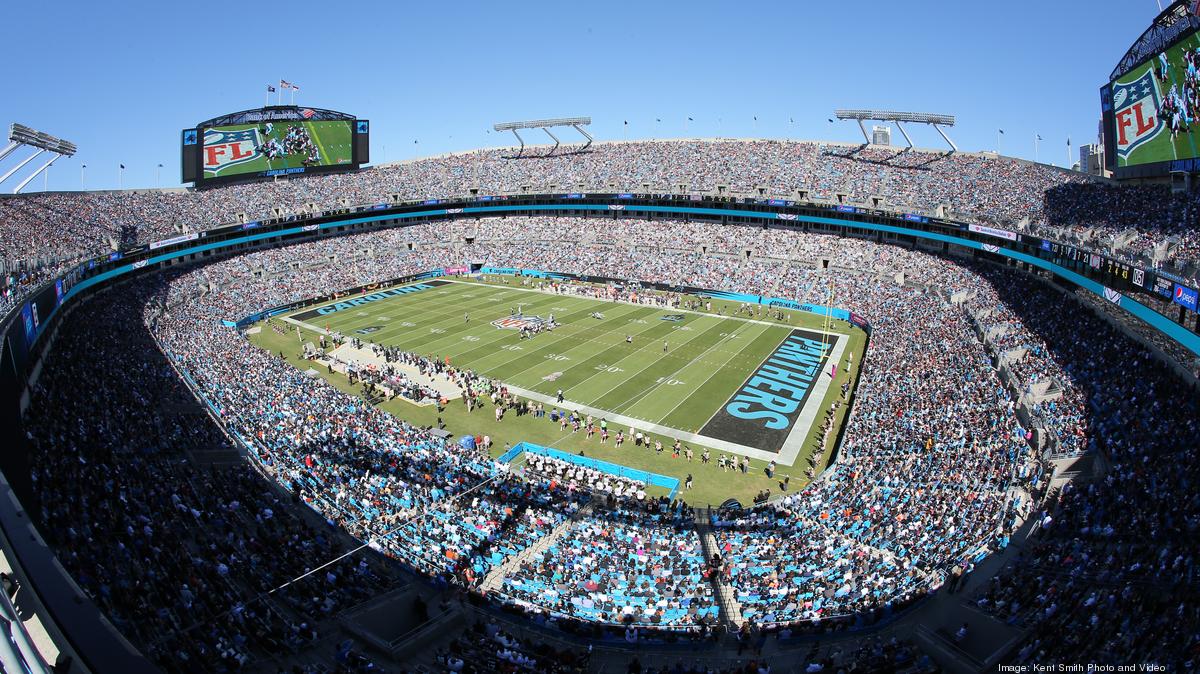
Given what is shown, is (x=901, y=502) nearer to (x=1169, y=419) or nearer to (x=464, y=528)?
(x=1169, y=419)

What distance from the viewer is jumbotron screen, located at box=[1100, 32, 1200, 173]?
27859 mm

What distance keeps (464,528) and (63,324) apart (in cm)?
2811

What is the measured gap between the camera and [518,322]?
48.1 metres

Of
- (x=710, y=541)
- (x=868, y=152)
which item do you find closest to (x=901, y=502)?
(x=710, y=541)

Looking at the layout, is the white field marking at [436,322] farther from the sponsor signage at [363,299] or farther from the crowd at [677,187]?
the crowd at [677,187]

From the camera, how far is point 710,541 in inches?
746

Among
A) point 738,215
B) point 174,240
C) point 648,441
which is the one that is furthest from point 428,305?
point 648,441

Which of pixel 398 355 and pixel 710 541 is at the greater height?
pixel 398 355

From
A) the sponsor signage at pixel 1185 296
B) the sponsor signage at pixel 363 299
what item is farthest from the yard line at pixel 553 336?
the sponsor signage at pixel 1185 296

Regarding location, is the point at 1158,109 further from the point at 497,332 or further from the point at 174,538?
the point at 174,538

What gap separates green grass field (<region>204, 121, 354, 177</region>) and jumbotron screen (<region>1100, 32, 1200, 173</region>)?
219 ft

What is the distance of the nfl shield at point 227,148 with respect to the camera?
64688 mm

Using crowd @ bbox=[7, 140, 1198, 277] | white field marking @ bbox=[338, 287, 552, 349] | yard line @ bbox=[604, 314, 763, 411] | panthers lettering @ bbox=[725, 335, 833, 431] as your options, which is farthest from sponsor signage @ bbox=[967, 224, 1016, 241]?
white field marking @ bbox=[338, 287, 552, 349]

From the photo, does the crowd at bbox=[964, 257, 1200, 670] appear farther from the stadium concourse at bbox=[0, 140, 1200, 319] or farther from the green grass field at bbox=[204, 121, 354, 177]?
the green grass field at bbox=[204, 121, 354, 177]
